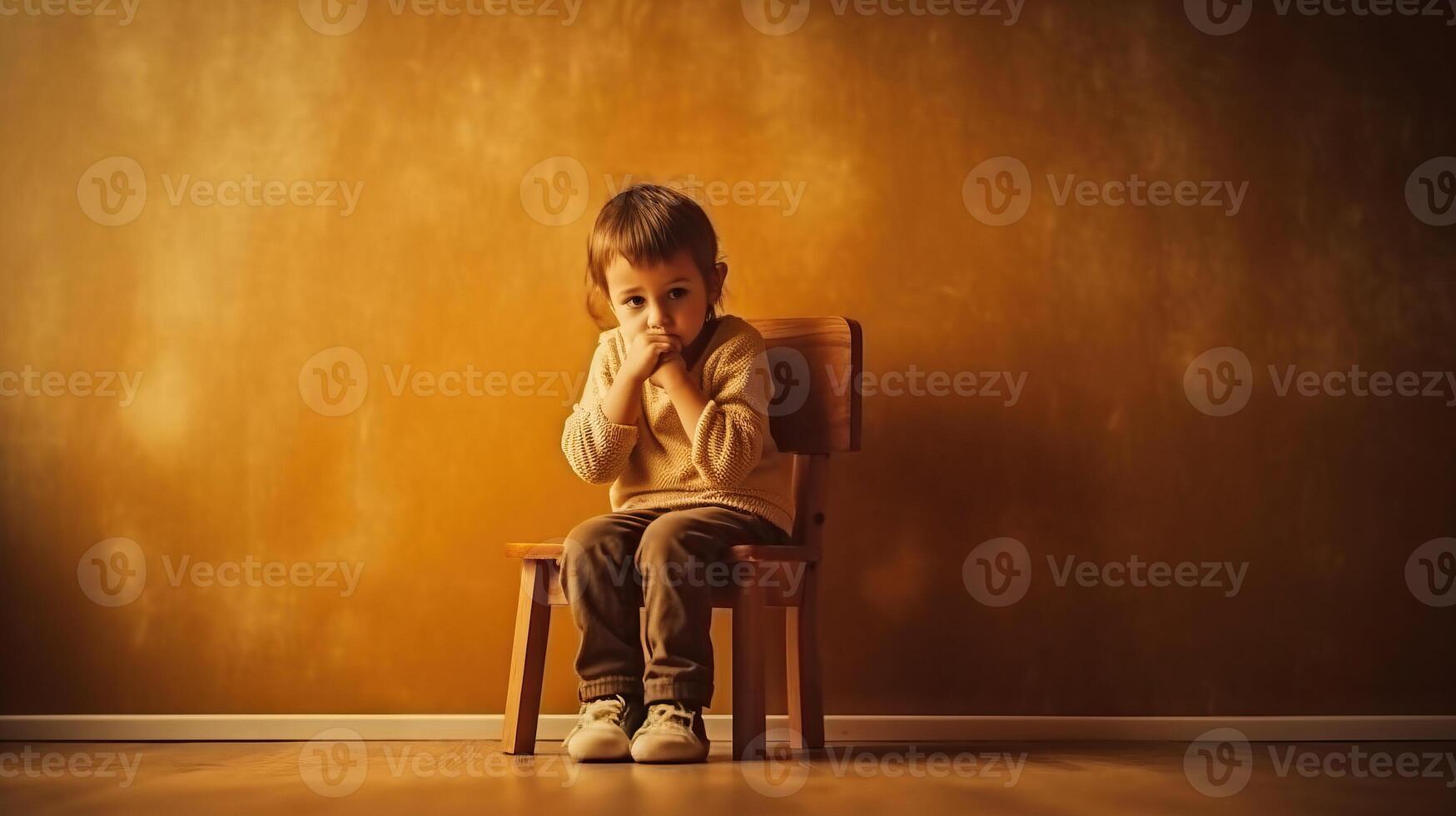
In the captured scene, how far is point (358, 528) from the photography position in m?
1.94

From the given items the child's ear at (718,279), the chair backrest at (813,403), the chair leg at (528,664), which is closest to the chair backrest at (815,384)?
the chair backrest at (813,403)

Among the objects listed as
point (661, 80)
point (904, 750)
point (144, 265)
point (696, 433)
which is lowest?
point (904, 750)

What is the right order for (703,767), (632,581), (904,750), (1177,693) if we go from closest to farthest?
(703,767) < (632,581) < (904,750) < (1177,693)

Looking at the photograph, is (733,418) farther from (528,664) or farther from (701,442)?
(528,664)

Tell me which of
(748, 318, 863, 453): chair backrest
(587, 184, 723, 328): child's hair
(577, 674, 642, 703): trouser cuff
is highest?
(587, 184, 723, 328): child's hair

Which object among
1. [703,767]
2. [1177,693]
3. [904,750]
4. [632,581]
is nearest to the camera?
[703,767]

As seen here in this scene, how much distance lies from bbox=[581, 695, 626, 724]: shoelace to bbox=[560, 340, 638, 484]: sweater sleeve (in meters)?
0.31

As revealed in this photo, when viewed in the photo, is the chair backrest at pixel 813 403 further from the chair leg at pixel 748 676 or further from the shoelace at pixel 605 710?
the shoelace at pixel 605 710

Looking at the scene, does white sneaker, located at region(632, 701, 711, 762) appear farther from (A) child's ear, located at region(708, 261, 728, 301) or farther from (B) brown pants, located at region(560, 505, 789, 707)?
(A) child's ear, located at region(708, 261, 728, 301)

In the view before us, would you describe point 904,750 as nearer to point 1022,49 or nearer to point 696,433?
point 696,433

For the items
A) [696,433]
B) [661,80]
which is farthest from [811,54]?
[696,433]

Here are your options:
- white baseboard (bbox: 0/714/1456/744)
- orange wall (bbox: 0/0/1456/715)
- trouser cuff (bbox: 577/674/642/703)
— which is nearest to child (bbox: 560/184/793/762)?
trouser cuff (bbox: 577/674/642/703)

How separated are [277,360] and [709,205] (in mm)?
750

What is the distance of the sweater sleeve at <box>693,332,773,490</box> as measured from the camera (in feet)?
5.23
